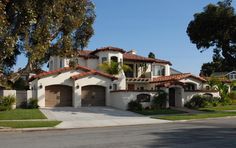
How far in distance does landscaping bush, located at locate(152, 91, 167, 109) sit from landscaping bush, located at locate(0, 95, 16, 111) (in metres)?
13.4

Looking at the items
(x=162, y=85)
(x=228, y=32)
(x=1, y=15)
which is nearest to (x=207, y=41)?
(x=228, y=32)

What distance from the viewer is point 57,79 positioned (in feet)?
122

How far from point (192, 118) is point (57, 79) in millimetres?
14875

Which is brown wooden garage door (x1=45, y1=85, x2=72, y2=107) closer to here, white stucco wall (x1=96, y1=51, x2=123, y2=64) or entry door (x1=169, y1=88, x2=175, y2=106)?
white stucco wall (x1=96, y1=51, x2=123, y2=64)

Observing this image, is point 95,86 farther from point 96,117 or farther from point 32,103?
point 96,117

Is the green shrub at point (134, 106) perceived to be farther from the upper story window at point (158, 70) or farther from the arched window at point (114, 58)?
the upper story window at point (158, 70)

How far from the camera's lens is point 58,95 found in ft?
124

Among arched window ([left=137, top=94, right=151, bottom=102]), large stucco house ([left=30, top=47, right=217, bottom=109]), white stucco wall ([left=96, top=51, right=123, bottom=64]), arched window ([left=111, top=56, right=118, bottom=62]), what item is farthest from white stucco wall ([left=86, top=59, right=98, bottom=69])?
arched window ([left=137, top=94, right=151, bottom=102])

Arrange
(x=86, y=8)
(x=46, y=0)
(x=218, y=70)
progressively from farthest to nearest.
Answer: (x=218, y=70) < (x=86, y=8) < (x=46, y=0)

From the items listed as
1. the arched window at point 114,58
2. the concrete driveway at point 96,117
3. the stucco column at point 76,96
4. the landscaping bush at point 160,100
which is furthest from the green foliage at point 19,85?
the landscaping bush at point 160,100

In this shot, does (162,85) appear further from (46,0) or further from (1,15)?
(1,15)

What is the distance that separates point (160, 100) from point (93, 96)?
22.7 ft

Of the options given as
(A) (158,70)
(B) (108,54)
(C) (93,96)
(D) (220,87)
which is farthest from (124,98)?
(A) (158,70)

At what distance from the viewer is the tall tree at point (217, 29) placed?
35.1m
